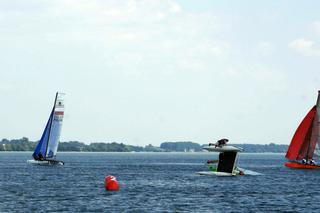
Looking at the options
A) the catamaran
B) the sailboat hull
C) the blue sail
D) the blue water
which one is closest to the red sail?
the sailboat hull

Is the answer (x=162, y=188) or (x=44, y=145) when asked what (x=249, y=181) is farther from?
(x=44, y=145)

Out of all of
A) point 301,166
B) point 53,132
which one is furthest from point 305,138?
point 53,132

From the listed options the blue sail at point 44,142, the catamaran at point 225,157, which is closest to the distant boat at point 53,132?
the blue sail at point 44,142

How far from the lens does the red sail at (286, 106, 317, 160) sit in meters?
143

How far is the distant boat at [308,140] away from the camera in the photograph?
466 ft

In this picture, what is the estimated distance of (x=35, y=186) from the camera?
91000 mm

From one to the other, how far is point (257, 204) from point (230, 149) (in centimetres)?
3398

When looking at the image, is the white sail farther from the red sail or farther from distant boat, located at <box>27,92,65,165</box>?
the red sail

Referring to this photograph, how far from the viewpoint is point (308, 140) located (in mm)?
144125

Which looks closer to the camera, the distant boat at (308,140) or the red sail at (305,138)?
the distant boat at (308,140)

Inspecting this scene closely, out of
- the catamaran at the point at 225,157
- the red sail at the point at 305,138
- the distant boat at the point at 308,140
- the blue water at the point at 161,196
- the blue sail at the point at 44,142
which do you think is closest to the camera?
the blue water at the point at 161,196

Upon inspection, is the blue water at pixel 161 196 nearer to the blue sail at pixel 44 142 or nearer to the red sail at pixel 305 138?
the red sail at pixel 305 138

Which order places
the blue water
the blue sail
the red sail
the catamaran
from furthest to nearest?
the blue sail, the red sail, the catamaran, the blue water

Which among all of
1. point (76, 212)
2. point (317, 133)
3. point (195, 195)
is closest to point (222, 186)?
point (195, 195)
